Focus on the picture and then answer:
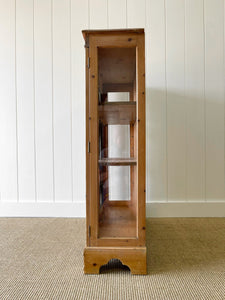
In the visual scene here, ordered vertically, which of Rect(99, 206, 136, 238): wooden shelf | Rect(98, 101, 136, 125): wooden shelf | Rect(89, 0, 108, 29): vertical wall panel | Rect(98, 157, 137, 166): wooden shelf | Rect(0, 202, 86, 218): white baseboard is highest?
Rect(89, 0, 108, 29): vertical wall panel

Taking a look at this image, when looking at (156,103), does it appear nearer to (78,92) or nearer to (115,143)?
(78,92)

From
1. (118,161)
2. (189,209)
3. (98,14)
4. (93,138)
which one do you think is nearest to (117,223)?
(118,161)

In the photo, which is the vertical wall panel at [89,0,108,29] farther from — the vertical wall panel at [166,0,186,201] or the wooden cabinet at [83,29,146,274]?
the wooden cabinet at [83,29,146,274]

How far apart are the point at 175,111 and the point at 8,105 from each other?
1.11 meters

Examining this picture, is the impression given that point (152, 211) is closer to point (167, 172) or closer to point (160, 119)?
point (167, 172)

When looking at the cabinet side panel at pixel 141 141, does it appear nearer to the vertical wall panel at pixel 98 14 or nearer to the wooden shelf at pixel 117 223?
the wooden shelf at pixel 117 223

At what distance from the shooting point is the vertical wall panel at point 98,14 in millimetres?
1574

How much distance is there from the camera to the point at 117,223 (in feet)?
3.29

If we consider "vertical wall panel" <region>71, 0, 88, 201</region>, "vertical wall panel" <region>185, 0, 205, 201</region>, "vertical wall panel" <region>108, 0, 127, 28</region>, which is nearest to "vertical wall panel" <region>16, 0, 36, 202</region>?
"vertical wall panel" <region>71, 0, 88, 201</region>

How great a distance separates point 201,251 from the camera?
1074 mm

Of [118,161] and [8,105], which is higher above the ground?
[8,105]

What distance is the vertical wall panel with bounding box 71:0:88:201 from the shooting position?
1.58 metres

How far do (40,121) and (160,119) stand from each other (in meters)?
0.79

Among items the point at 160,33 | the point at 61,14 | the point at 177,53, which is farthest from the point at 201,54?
the point at 61,14
